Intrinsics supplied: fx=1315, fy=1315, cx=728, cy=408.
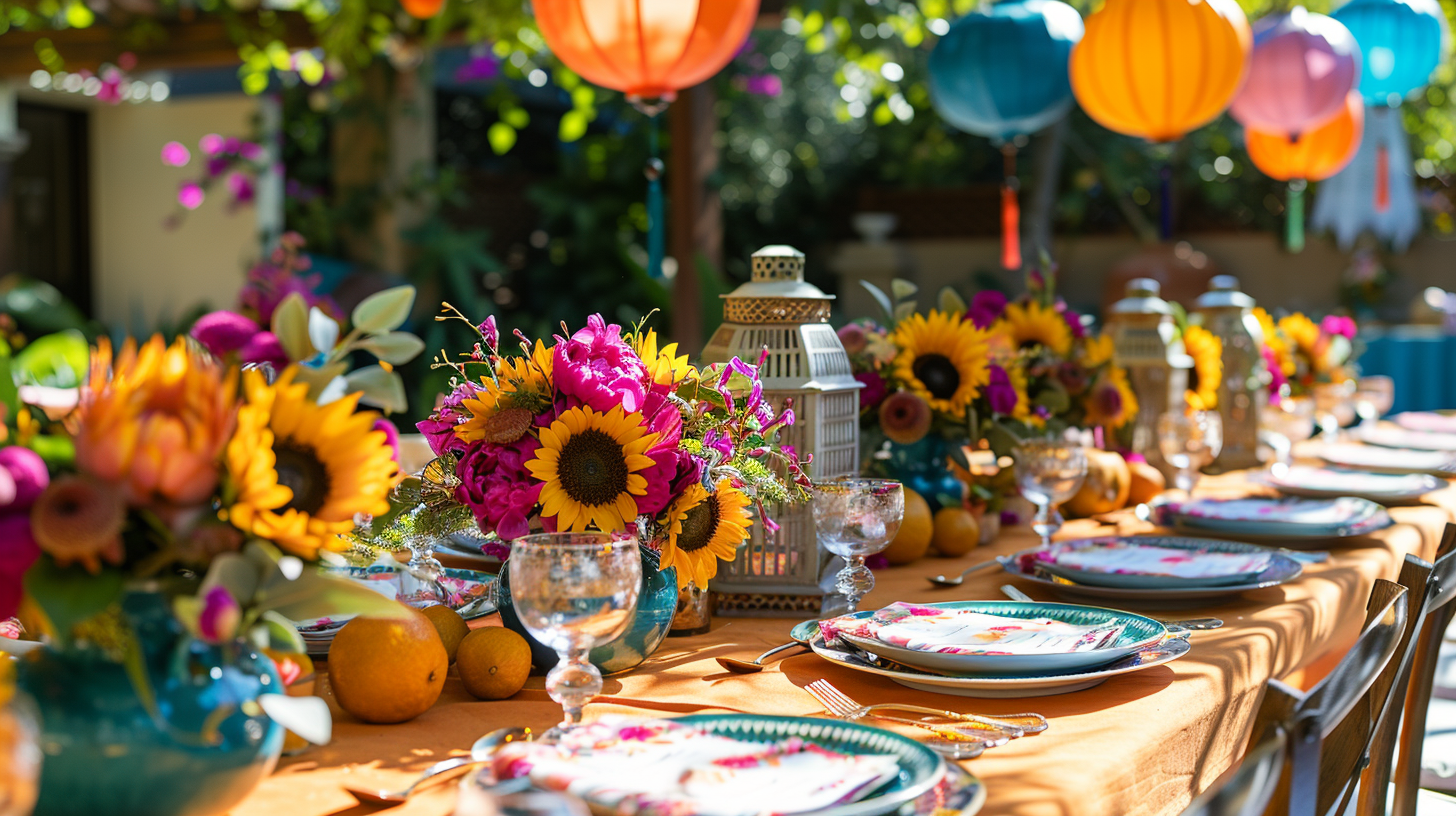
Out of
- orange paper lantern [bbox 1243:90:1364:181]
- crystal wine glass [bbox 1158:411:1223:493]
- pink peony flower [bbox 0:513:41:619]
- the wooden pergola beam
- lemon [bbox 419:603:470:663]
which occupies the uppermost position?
the wooden pergola beam

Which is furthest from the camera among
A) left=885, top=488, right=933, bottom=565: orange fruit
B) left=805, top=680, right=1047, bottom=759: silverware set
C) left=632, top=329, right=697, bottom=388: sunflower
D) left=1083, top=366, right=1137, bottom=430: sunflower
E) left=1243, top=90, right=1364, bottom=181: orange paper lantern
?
left=1243, top=90, right=1364, bottom=181: orange paper lantern

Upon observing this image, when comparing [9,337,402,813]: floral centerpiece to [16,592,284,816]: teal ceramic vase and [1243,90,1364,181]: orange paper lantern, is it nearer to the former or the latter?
[16,592,284,816]: teal ceramic vase

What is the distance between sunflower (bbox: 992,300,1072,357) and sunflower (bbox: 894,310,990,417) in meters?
0.30

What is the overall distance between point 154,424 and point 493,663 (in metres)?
0.46

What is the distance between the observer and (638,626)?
117cm

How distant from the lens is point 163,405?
731mm

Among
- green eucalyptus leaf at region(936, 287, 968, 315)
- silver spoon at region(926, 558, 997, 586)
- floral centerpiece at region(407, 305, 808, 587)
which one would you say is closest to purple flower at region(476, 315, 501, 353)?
floral centerpiece at region(407, 305, 808, 587)

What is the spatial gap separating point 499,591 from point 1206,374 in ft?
6.19

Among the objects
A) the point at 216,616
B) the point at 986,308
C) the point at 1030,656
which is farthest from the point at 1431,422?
the point at 216,616

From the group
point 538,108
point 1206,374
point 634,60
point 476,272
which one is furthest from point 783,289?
point 538,108

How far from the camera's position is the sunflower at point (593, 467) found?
3.73 feet

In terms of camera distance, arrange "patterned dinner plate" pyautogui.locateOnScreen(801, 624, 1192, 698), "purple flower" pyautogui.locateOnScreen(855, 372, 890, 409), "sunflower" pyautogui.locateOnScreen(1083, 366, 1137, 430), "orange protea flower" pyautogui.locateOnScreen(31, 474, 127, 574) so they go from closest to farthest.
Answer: "orange protea flower" pyautogui.locateOnScreen(31, 474, 127, 574), "patterned dinner plate" pyautogui.locateOnScreen(801, 624, 1192, 698), "purple flower" pyautogui.locateOnScreen(855, 372, 890, 409), "sunflower" pyautogui.locateOnScreen(1083, 366, 1137, 430)

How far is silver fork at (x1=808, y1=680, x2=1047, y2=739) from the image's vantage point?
3.34 feet

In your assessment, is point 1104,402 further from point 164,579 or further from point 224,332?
point 164,579
